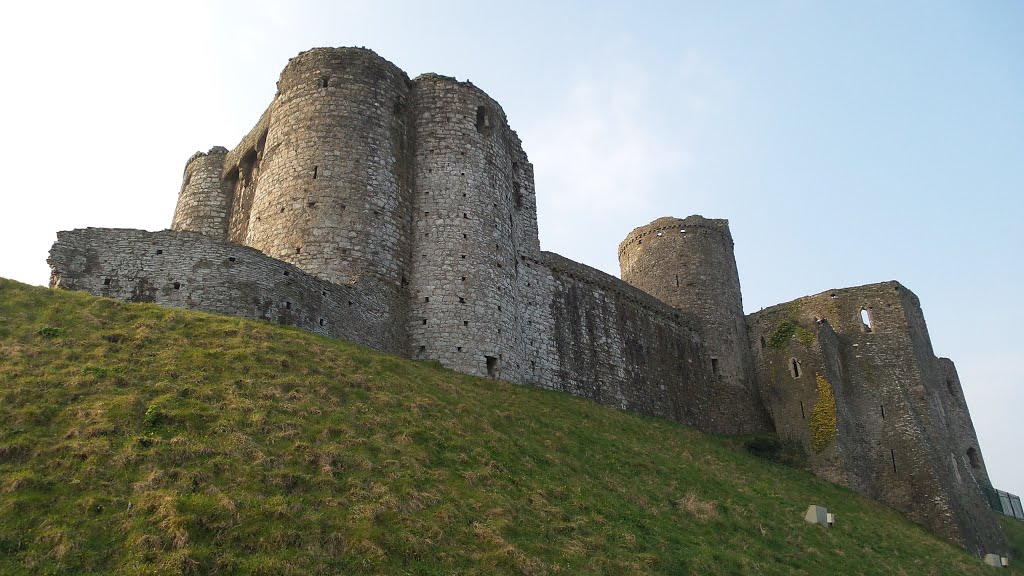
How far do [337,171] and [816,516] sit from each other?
19969 mm

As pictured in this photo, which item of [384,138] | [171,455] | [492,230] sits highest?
[384,138]

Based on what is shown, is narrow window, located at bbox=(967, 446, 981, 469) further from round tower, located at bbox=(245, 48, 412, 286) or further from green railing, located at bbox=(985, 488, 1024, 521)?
round tower, located at bbox=(245, 48, 412, 286)

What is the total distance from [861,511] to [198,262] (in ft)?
85.2

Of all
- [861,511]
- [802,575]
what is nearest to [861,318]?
[861,511]

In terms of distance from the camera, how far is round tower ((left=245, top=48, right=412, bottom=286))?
92.8 feet

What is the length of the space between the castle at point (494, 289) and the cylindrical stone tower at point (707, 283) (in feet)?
0.38

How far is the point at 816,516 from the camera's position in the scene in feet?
81.9

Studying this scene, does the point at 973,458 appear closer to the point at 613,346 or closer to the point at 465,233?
the point at 613,346

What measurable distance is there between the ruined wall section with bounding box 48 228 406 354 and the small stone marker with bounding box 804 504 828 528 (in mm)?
15818

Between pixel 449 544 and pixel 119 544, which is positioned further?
pixel 449 544

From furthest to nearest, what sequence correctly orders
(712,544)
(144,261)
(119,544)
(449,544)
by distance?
(144,261), (712,544), (449,544), (119,544)

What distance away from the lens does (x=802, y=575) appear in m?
18.6

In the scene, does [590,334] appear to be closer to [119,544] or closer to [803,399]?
[803,399]

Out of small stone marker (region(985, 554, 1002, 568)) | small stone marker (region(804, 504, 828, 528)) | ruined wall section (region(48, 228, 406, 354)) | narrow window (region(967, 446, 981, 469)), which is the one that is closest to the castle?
ruined wall section (region(48, 228, 406, 354))
